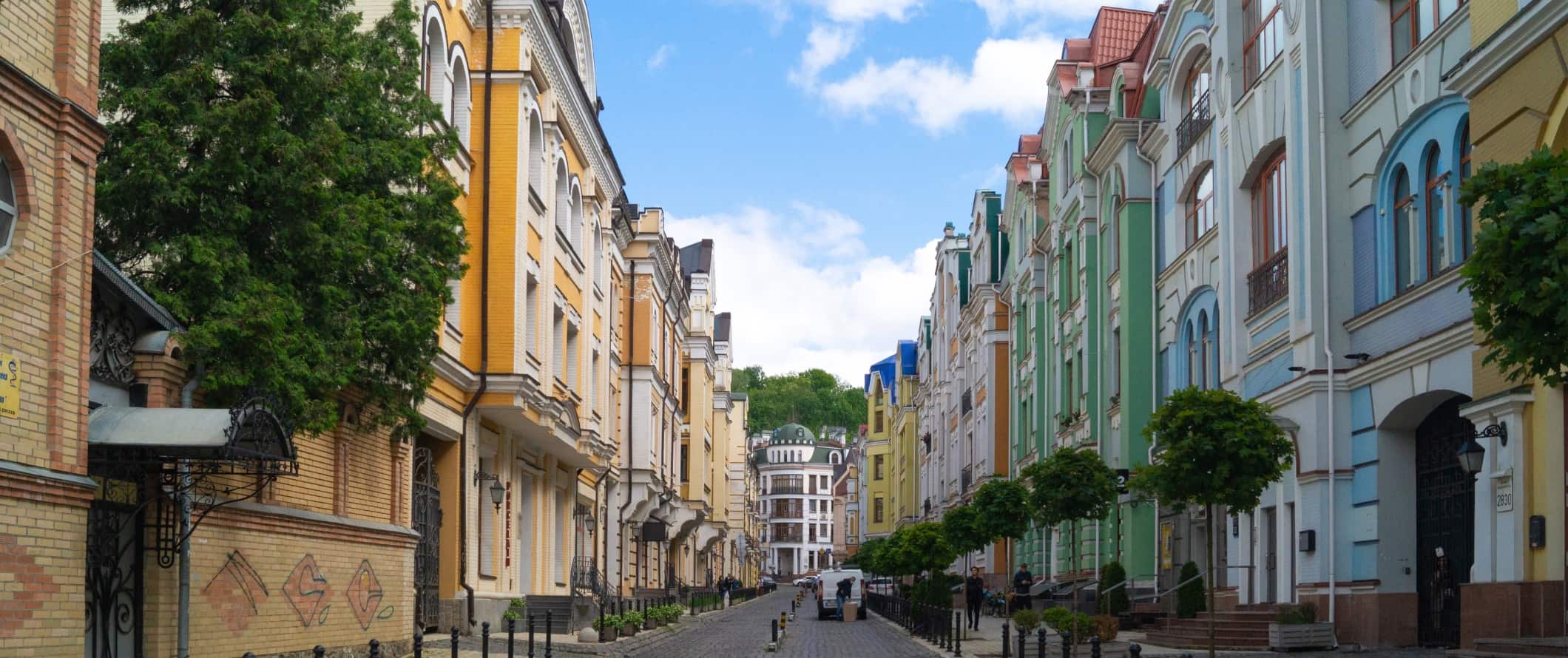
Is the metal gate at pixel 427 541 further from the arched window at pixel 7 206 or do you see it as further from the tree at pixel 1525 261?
the tree at pixel 1525 261

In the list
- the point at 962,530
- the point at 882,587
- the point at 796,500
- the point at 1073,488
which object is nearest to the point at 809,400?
the point at 796,500

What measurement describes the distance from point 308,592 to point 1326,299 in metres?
13.7

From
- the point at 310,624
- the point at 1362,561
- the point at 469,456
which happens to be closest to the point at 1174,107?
the point at 1362,561

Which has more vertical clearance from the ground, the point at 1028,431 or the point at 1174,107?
the point at 1174,107

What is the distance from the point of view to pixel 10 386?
11.5m

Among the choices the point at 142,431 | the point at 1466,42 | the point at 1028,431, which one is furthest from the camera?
the point at 1028,431

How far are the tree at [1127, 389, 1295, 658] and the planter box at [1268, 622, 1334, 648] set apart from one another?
480 centimetres

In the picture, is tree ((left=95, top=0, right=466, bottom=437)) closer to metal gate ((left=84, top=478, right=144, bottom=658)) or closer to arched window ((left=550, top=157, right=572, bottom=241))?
metal gate ((left=84, top=478, right=144, bottom=658))

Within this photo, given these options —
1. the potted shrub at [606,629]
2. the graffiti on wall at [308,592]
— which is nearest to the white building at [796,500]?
the potted shrub at [606,629]

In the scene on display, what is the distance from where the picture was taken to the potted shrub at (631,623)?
31.9m

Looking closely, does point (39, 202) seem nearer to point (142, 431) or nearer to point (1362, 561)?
point (142, 431)

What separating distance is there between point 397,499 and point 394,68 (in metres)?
6.86

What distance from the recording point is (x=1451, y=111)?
1950cm

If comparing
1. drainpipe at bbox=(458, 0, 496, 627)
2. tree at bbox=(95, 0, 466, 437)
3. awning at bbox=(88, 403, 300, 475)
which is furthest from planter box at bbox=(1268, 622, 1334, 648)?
awning at bbox=(88, 403, 300, 475)
